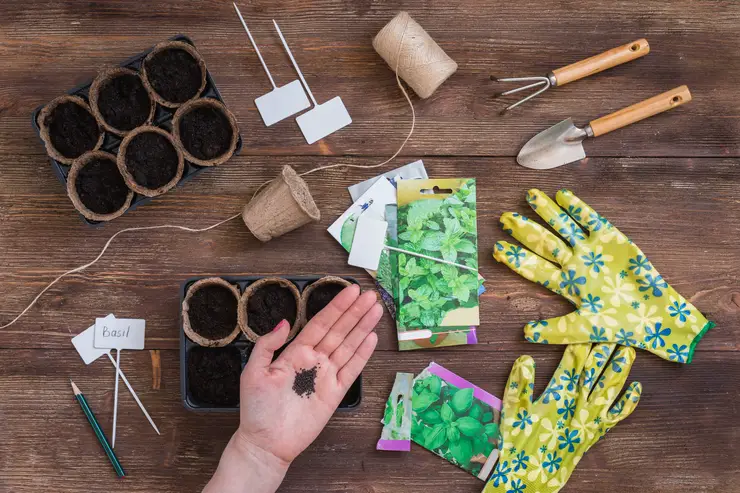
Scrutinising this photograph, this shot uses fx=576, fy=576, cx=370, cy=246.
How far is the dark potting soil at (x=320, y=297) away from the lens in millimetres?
1197

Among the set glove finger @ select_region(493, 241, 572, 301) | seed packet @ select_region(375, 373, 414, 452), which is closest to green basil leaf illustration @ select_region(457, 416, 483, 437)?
seed packet @ select_region(375, 373, 414, 452)

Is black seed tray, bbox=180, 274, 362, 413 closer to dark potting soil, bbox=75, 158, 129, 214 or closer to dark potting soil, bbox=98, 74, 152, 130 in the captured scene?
dark potting soil, bbox=75, 158, 129, 214

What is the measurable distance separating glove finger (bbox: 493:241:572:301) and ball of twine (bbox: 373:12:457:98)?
39 cm

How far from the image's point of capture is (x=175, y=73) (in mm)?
1203

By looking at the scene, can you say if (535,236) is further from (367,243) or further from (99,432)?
(99,432)

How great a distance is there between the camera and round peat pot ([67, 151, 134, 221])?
3.87 feet

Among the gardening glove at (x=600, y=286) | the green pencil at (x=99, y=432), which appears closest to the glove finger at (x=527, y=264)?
the gardening glove at (x=600, y=286)

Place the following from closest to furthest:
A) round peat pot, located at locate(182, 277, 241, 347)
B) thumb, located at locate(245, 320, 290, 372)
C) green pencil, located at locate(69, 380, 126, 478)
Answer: thumb, located at locate(245, 320, 290, 372) → round peat pot, located at locate(182, 277, 241, 347) → green pencil, located at locate(69, 380, 126, 478)

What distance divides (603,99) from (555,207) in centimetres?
28

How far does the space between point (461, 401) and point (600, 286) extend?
404 millimetres

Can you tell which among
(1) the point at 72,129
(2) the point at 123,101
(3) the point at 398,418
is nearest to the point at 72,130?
(1) the point at 72,129

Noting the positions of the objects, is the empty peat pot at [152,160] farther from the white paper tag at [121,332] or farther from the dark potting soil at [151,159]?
the white paper tag at [121,332]

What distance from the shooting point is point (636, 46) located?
130 centimetres

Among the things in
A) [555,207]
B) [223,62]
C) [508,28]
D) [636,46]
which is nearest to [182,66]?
[223,62]
